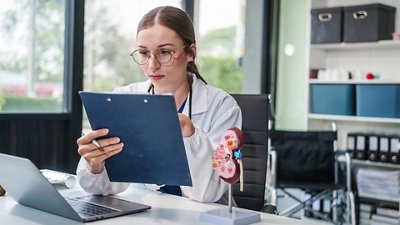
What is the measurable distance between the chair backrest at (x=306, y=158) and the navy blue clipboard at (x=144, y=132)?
2.31m

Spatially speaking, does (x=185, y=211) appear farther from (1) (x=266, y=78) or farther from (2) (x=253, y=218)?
(1) (x=266, y=78)

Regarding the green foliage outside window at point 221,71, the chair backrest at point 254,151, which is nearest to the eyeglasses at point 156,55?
the chair backrest at point 254,151

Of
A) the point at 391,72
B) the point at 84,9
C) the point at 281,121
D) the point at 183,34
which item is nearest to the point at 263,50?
the point at 281,121

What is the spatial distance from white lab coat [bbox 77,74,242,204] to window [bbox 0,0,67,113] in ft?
5.06

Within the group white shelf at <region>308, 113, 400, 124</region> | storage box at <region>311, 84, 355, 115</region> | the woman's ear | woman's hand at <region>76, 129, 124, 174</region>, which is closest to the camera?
woman's hand at <region>76, 129, 124, 174</region>

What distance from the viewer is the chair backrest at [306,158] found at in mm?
3561

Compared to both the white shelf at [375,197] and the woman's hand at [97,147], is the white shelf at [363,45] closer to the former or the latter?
the white shelf at [375,197]

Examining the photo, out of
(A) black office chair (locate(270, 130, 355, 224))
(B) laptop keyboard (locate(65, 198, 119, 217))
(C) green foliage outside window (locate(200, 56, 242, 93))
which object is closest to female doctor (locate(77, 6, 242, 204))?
(B) laptop keyboard (locate(65, 198, 119, 217))

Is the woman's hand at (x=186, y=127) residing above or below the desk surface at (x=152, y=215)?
above

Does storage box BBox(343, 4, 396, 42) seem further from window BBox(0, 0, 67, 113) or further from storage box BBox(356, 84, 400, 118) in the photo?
window BBox(0, 0, 67, 113)

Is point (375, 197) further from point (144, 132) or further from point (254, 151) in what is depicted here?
point (144, 132)

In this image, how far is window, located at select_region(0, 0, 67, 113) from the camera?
2830mm

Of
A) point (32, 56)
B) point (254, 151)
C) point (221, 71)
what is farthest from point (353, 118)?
point (32, 56)

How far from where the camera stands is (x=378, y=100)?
12.2 feet
